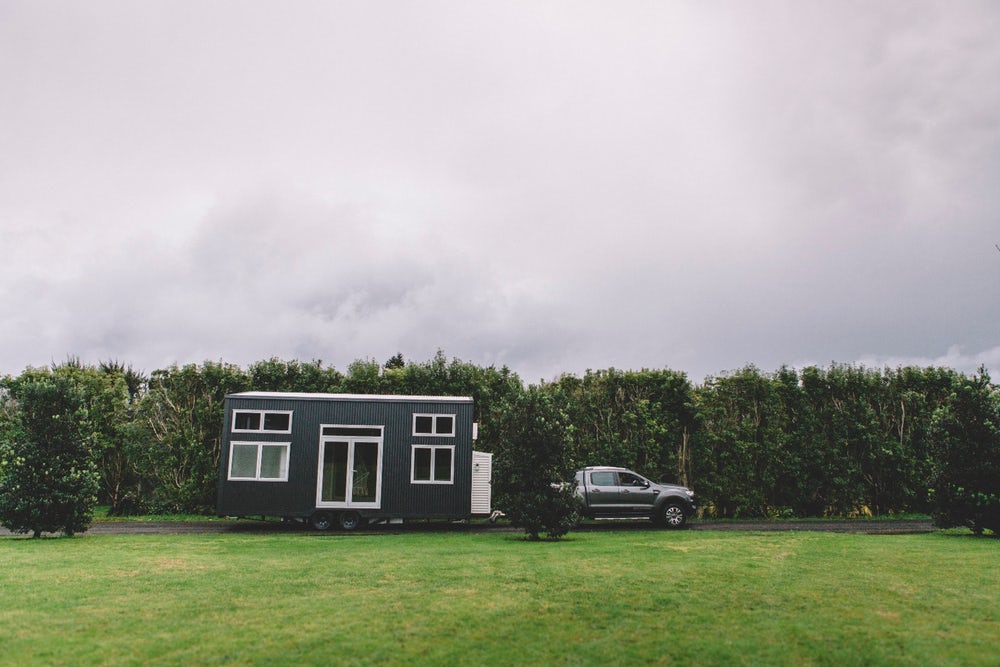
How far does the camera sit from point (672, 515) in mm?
17984

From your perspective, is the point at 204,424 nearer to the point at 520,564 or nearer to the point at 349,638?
the point at 520,564

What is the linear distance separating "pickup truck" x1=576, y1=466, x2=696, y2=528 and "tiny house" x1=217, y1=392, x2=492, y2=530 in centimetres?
268

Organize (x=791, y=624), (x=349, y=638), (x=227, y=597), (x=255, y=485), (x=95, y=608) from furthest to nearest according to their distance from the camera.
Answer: (x=255, y=485) < (x=227, y=597) < (x=95, y=608) < (x=791, y=624) < (x=349, y=638)

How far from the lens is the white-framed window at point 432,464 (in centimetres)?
1772

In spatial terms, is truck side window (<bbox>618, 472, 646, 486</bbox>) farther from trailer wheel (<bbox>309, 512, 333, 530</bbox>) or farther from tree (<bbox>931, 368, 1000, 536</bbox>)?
trailer wheel (<bbox>309, 512, 333, 530</bbox>)

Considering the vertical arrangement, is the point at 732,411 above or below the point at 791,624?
above

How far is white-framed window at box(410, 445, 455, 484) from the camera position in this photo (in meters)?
17.7

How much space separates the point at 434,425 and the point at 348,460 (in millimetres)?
2375

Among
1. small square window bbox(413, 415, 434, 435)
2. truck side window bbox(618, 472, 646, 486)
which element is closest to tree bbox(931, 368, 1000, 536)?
truck side window bbox(618, 472, 646, 486)

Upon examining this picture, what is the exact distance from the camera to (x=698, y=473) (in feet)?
68.8

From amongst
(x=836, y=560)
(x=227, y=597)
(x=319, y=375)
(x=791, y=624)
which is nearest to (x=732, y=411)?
(x=836, y=560)

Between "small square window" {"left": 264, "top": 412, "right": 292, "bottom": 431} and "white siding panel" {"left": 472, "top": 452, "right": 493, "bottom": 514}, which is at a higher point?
"small square window" {"left": 264, "top": 412, "right": 292, "bottom": 431}

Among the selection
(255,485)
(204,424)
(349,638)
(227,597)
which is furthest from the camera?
(204,424)

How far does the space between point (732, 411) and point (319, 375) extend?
1297 cm
